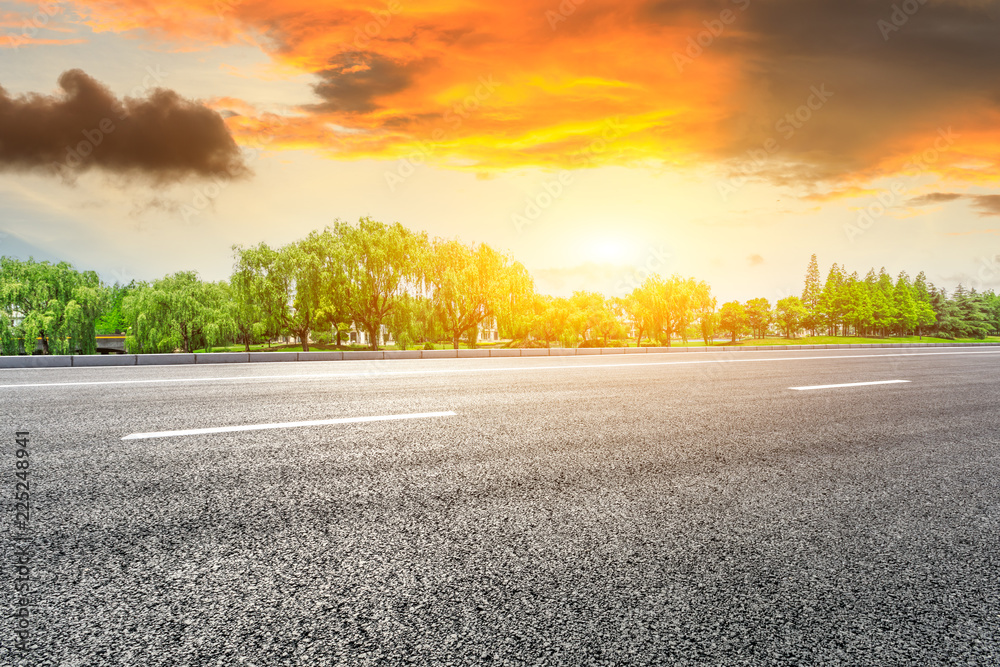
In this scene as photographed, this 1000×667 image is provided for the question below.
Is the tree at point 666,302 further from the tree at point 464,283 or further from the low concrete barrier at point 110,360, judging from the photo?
the low concrete barrier at point 110,360

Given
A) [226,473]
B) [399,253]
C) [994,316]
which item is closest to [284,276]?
[399,253]

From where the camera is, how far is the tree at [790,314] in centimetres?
8606

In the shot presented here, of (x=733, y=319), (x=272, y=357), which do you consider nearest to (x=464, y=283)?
(x=272, y=357)

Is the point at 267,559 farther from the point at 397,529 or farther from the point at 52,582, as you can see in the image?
the point at 52,582

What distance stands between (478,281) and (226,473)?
101 feet

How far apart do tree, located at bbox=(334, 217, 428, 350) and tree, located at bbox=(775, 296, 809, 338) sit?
262 feet

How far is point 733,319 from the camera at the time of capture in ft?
269

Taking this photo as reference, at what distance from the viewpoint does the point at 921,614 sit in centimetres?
153

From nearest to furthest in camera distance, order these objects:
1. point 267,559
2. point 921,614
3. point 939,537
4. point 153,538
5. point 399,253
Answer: point 921,614 < point 267,559 < point 153,538 < point 939,537 < point 399,253

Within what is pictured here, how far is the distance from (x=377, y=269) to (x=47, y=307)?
22910 mm

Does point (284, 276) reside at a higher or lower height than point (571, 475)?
higher

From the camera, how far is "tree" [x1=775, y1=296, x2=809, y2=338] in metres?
86.1

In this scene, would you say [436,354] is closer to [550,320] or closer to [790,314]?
[550,320]

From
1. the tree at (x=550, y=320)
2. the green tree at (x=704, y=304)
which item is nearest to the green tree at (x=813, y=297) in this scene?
the green tree at (x=704, y=304)
